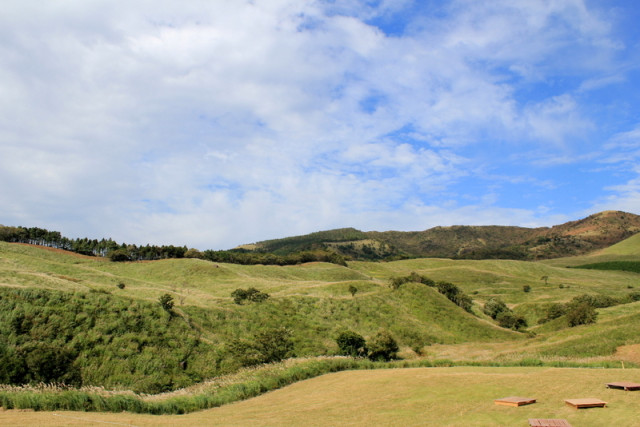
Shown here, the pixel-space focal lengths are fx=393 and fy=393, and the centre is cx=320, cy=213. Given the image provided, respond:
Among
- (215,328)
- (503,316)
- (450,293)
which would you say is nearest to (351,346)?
(215,328)

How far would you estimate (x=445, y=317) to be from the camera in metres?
53.0

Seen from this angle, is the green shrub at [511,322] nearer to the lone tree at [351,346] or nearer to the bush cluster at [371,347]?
the bush cluster at [371,347]

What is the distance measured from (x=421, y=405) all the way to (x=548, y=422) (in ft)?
16.0

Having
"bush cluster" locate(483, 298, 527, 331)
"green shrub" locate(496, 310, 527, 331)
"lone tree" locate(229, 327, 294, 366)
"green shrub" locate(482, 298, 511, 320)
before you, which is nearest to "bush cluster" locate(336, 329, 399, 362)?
"lone tree" locate(229, 327, 294, 366)

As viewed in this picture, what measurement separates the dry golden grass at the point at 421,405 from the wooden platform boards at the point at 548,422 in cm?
43

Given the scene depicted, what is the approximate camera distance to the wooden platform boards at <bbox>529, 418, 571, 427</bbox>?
10.5 m

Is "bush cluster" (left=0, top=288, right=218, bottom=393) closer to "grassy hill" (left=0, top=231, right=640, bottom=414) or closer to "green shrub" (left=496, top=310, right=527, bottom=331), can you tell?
"grassy hill" (left=0, top=231, right=640, bottom=414)

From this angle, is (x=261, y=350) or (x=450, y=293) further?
(x=450, y=293)

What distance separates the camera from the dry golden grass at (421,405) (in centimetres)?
1191

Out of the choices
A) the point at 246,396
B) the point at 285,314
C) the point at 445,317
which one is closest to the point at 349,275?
the point at 445,317

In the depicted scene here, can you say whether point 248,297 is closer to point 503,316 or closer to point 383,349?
point 383,349

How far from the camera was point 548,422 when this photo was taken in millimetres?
10836

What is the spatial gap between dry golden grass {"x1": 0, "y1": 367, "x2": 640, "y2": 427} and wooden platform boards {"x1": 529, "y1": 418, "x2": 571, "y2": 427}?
433mm

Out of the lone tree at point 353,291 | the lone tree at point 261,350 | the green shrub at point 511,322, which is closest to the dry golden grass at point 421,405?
the lone tree at point 261,350
